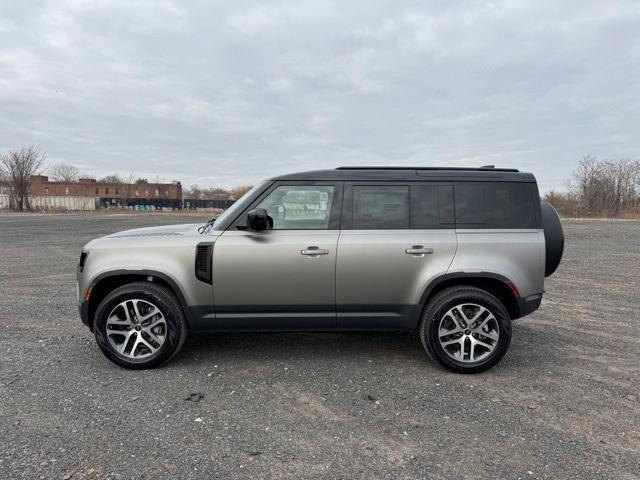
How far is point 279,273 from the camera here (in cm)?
361

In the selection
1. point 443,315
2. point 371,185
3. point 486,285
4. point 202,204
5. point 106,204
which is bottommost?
point 443,315

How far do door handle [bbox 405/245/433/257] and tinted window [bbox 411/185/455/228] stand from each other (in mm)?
213

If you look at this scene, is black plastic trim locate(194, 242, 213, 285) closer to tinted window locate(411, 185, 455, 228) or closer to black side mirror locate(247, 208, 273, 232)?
black side mirror locate(247, 208, 273, 232)

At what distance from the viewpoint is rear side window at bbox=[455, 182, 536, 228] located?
12.3 feet

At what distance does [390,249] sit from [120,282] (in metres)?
2.64

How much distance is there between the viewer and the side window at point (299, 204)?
377 centimetres

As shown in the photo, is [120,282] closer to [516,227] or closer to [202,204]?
[516,227]

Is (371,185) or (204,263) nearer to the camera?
(204,263)

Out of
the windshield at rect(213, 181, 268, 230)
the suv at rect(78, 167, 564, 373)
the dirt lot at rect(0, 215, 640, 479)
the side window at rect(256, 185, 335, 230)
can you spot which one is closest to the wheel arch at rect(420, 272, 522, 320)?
the suv at rect(78, 167, 564, 373)

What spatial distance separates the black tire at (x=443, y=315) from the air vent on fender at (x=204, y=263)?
209 centimetres

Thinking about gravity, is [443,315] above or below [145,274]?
below

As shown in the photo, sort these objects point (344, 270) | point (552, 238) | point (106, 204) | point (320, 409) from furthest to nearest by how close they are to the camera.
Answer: point (106, 204)
point (552, 238)
point (344, 270)
point (320, 409)

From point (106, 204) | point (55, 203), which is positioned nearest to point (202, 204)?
point (106, 204)

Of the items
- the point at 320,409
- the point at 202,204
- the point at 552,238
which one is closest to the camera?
the point at 320,409
